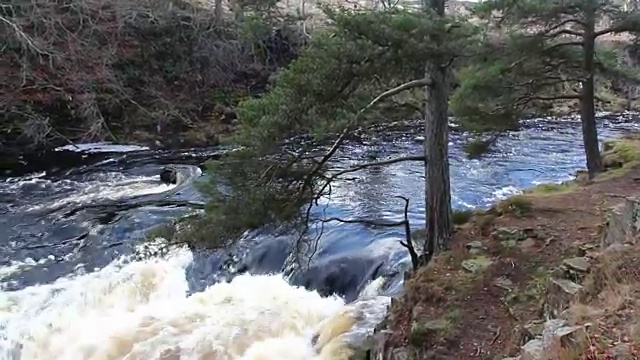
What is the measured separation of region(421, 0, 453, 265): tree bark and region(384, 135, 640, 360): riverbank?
0.34m

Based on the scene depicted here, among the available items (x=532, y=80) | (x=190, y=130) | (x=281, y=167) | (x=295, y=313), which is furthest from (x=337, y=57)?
(x=190, y=130)

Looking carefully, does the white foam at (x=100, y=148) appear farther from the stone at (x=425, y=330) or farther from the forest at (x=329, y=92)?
the stone at (x=425, y=330)

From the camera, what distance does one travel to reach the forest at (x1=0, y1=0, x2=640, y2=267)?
6785mm

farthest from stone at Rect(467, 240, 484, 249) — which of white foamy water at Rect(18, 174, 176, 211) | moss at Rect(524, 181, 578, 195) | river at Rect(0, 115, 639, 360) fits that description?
white foamy water at Rect(18, 174, 176, 211)

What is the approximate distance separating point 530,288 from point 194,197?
8854 mm

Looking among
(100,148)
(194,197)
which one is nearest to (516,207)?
(194,197)

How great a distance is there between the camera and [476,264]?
25.5 feet

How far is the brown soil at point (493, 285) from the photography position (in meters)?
6.23

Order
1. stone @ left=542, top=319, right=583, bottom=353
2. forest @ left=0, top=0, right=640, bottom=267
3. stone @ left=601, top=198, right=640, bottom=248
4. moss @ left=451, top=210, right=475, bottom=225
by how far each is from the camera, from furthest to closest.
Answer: moss @ left=451, top=210, right=475, bottom=225 → forest @ left=0, top=0, right=640, bottom=267 → stone @ left=601, top=198, right=640, bottom=248 → stone @ left=542, top=319, right=583, bottom=353

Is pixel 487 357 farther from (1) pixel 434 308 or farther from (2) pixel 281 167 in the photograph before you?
(2) pixel 281 167

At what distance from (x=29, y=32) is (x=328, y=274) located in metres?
16.1

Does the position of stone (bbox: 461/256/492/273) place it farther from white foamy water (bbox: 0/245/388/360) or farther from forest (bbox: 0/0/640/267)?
white foamy water (bbox: 0/245/388/360)

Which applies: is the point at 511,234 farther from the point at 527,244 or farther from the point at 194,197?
the point at 194,197

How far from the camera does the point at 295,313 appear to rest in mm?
8906
